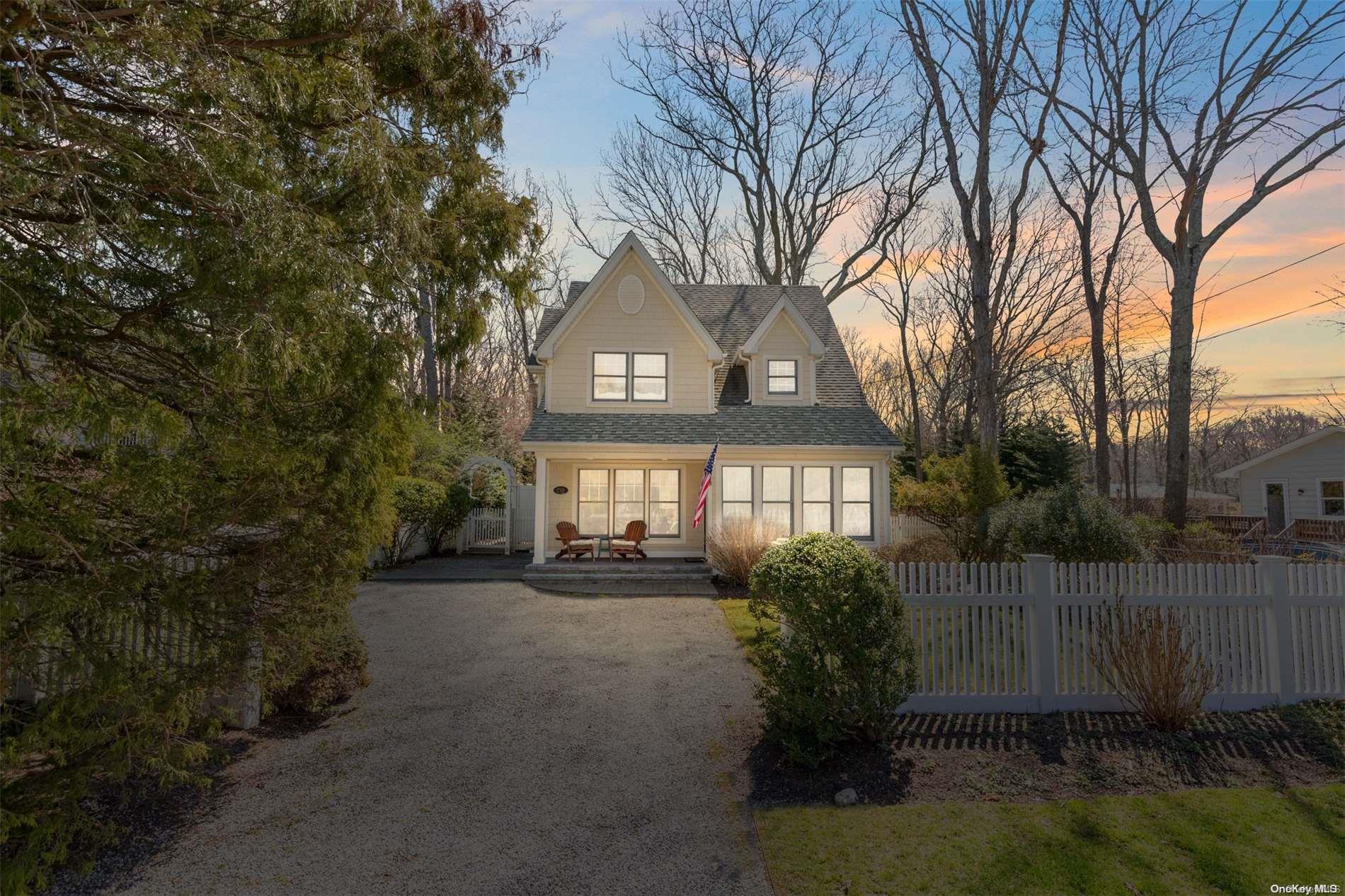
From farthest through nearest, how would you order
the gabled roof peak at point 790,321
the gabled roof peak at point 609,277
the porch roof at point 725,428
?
the gabled roof peak at point 790,321
the gabled roof peak at point 609,277
the porch roof at point 725,428

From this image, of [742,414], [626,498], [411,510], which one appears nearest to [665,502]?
[626,498]

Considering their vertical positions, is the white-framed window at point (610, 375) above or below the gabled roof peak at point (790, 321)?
below

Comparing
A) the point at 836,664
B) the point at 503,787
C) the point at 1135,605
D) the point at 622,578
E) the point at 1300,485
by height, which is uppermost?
the point at 1300,485

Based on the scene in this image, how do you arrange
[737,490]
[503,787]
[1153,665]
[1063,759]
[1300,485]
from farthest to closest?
[1300,485], [737,490], [1153,665], [1063,759], [503,787]

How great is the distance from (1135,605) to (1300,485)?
92.9 ft

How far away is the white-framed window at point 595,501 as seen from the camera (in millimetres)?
17781

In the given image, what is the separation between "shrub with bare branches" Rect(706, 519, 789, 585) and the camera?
46.6 feet

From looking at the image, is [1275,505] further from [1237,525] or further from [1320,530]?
[1237,525]

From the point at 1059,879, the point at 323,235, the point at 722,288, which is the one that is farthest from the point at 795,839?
the point at 722,288

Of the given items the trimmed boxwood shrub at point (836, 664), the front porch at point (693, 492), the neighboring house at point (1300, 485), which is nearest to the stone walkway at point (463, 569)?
the front porch at point (693, 492)

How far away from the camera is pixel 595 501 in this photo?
17.8m

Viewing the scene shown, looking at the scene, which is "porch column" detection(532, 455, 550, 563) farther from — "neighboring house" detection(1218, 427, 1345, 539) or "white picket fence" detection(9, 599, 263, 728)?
"neighboring house" detection(1218, 427, 1345, 539)

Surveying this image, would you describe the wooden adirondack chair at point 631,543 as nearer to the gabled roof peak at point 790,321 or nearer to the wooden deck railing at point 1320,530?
the gabled roof peak at point 790,321

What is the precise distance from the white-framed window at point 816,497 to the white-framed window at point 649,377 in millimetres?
4295
